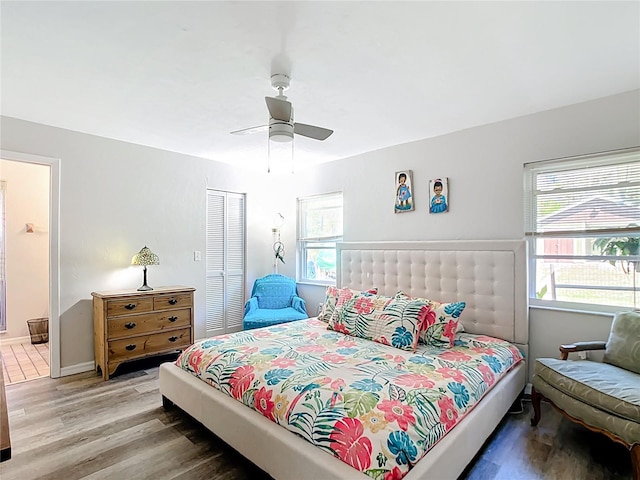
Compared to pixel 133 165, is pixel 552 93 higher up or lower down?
higher up

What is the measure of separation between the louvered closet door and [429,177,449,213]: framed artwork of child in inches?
109

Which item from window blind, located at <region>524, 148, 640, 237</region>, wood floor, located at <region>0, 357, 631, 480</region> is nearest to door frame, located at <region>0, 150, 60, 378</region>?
wood floor, located at <region>0, 357, 631, 480</region>

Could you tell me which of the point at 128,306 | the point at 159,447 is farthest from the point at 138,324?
the point at 159,447

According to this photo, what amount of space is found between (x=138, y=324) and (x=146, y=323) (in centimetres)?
8

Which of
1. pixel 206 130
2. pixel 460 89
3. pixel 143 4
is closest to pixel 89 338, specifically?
pixel 206 130

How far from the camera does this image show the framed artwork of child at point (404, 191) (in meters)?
3.87

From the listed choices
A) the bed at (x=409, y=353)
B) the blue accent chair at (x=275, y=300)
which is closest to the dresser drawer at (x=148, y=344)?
the blue accent chair at (x=275, y=300)

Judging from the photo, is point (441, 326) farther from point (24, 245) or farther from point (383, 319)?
point (24, 245)

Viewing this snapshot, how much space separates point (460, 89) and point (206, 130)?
2394mm

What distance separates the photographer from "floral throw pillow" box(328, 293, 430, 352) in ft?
9.03

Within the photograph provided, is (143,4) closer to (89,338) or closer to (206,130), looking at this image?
(206,130)

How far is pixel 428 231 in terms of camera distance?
12.3 feet

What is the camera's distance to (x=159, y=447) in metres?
2.29

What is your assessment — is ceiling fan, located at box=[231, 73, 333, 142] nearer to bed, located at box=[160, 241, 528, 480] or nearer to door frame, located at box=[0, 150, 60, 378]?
bed, located at box=[160, 241, 528, 480]
